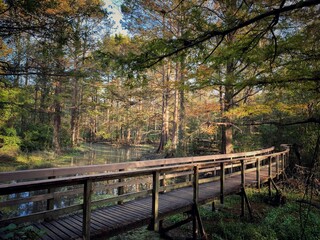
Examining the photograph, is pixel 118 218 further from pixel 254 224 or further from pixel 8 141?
pixel 8 141

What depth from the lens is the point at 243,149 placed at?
13109mm

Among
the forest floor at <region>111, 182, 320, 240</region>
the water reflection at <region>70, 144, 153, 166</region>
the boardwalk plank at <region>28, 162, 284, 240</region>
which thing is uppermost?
the boardwalk plank at <region>28, 162, 284, 240</region>

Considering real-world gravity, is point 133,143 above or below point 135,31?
below

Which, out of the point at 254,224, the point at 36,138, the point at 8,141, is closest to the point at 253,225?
the point at 254,224

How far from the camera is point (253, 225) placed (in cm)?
600

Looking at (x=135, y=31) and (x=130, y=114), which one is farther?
(x=130, y=114)

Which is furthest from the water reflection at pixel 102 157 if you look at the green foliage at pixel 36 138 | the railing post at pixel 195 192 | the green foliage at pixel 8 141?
the railing post at pixel 195 192

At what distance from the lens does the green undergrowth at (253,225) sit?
5.25 m

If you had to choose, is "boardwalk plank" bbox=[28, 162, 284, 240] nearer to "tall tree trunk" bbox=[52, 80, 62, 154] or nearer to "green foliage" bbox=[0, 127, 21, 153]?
"green foliage" bbox=[0, 127, 21, 153]

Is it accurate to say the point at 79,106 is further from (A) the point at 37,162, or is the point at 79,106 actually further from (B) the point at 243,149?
(B) the point at 243,149

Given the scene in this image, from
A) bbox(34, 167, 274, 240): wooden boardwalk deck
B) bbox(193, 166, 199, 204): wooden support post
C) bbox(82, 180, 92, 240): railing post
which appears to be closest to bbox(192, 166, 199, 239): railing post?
bbox(193, 166, 199, 204): wooden support post

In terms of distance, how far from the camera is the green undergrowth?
5254 mm

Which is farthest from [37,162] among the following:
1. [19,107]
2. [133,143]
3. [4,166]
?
[133,143]

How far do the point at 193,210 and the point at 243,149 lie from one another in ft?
30.0
